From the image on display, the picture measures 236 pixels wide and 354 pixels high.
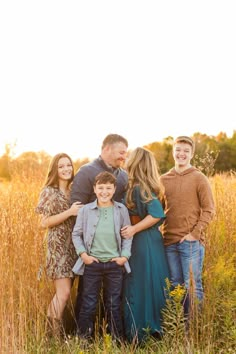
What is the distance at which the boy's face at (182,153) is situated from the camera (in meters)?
4.82

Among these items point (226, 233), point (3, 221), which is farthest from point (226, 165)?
point (3, 221)

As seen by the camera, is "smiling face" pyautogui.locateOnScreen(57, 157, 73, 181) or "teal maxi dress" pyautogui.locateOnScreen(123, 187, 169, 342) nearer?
"teal maxi dress" pyautogui.locateOnScreen(123, 187, 169, 342)

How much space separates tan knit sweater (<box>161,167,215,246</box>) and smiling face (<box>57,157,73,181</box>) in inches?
31.7

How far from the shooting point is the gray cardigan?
4680 millimetres

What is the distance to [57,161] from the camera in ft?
16.2

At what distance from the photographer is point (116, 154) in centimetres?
496

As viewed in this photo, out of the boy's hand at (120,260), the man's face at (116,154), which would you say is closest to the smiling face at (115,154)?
the man's face at (116,154)

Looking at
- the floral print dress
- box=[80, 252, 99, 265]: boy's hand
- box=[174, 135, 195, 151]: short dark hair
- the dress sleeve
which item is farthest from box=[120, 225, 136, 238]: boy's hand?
box=[174, 135, 195, 151]: short dark hair

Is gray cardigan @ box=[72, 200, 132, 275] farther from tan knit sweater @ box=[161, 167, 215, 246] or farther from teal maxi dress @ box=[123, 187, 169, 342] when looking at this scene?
tan knit sweater @ box=[161, 167, 215, 246]

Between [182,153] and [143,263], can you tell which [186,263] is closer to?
[143,263]

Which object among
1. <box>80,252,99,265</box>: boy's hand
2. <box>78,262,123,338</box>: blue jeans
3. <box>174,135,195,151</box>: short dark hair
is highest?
<box>174,135,195,151</box>: short dark hair

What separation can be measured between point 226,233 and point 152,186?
124 centimetres

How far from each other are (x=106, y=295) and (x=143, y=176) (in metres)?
0.98

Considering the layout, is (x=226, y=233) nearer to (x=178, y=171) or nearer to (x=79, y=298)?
(x=178, y=171)
